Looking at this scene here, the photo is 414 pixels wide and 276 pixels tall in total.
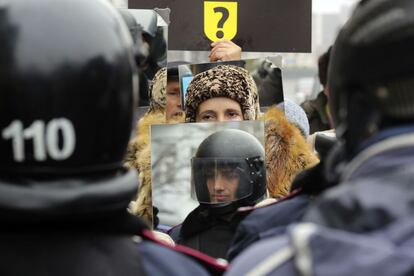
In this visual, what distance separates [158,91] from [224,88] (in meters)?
0.48

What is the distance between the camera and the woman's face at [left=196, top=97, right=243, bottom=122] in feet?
12.9

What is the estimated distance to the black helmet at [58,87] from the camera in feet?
5.62

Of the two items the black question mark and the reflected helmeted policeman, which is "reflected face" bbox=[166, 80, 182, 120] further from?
the reflected helmeted policeman

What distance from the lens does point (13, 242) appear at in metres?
1.68

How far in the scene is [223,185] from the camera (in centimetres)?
339

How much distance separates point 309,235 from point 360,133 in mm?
311

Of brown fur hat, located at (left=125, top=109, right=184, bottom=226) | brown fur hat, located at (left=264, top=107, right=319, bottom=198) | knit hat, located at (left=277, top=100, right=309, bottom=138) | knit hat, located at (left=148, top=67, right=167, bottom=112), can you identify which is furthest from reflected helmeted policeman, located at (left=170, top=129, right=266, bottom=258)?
knit hat, located at (left=277, top=100, right=309, bottom=138)

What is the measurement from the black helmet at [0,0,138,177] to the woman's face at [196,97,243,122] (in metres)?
2.11

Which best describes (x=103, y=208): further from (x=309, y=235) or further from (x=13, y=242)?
(x=309, y=235)

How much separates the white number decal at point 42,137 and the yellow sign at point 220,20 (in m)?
3.33

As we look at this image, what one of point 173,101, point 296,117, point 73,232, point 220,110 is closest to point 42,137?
point 73,232

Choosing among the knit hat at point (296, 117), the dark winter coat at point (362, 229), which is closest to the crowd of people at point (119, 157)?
the dark winter coat at point (362, 229)

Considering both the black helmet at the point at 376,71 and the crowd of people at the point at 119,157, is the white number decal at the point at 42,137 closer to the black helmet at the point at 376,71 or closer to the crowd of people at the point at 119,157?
the crowd of people at the point at 119,157

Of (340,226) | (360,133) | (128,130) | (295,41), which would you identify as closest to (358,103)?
(360,133)
